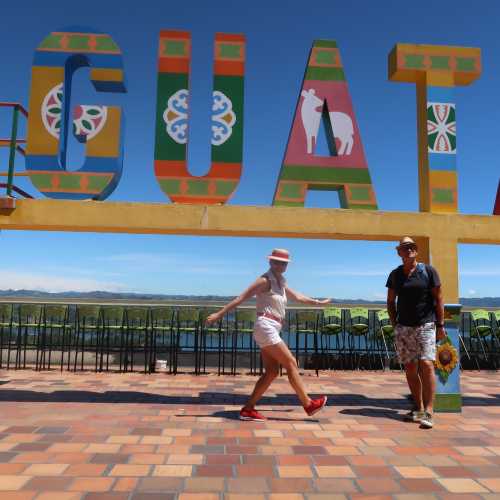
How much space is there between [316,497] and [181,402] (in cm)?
316

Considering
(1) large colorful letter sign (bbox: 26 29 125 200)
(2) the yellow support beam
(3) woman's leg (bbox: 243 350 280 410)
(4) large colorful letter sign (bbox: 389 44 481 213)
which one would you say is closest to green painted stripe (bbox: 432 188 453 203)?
(4) large colorful letter sign (bbox: 389 44 481 213)

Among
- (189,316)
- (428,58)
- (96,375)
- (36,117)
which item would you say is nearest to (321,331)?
(189,316)

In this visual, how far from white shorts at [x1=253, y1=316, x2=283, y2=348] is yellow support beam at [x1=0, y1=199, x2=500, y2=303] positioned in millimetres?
1145

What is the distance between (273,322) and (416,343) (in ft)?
4.94

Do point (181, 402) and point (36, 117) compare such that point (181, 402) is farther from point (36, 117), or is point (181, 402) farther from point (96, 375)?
point (36, 117)

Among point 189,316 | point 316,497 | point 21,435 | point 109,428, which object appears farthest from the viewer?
point 189,316

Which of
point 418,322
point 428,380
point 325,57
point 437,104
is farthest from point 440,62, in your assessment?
point 428,380

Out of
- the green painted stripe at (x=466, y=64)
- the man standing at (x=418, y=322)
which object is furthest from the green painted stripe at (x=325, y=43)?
the man standing at (x=418, y=322)

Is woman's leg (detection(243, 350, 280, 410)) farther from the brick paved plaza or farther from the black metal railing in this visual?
the black metal railing

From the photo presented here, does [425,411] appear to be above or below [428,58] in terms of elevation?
below

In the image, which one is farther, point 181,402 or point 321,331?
point 321,331

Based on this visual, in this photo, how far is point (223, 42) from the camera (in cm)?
589

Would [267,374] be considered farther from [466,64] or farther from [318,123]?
[466,64]

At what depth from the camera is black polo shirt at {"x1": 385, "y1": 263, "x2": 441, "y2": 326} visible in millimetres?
4988
